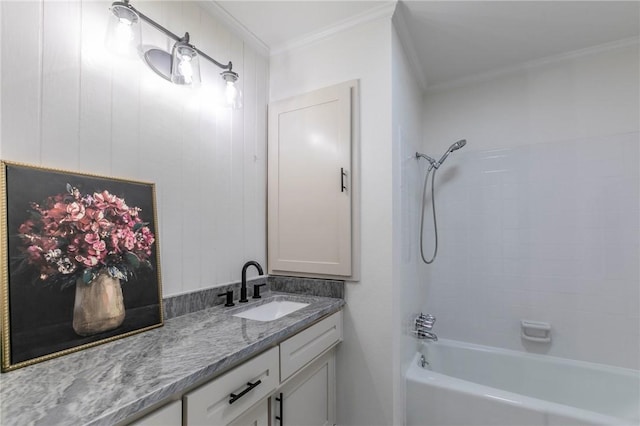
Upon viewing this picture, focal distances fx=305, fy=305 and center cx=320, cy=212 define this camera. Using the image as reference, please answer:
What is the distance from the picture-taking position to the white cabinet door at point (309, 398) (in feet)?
4.16

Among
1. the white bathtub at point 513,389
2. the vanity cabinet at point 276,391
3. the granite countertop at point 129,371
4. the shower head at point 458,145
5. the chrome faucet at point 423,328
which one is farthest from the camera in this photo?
the shower head at point 458,145

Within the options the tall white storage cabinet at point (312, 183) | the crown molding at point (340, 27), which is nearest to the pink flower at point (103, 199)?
the tall white storage cabinet at point (312, 183)

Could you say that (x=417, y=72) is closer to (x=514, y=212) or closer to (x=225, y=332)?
(x=514, y=212)

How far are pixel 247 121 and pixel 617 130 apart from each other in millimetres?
2357

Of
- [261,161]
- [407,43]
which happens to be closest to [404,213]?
[261,161]

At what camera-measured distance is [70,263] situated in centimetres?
98

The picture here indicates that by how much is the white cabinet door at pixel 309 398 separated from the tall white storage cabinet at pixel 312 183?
1.62ft

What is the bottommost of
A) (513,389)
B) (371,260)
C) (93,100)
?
(513,389)

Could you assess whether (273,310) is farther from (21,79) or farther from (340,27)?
(340,27)

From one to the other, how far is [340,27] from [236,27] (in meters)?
0.59

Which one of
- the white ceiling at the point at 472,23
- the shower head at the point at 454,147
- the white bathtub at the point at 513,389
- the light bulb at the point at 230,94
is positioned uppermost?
the white ceiling at the point at 472,23

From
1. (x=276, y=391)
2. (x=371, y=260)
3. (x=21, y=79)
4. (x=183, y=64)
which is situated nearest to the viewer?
(x=21, y=79)

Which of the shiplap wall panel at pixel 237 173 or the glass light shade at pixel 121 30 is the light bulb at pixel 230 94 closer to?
the shiplap wall panel at pixel 237 173

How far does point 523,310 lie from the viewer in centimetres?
218
